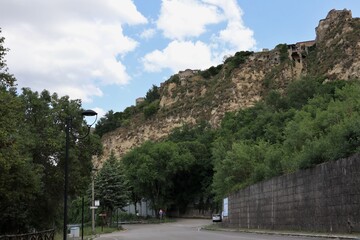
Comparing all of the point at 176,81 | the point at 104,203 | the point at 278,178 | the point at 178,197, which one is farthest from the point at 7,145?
the point at 176,81

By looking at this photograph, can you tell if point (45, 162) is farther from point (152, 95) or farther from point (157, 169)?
point (152, 95)

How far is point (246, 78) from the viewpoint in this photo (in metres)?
116

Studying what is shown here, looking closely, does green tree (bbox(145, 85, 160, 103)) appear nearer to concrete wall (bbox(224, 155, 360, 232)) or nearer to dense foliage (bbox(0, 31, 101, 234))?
concrete wall (bbox(224, 155, 360, 232))

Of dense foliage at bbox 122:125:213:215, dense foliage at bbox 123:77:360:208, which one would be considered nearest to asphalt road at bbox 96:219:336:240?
dense foliage at bbox 123:77:360:208

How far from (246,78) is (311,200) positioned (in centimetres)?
8974

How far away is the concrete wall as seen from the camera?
2272 cm

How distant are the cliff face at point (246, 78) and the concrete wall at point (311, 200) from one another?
53.0m

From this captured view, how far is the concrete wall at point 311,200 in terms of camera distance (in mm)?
22719

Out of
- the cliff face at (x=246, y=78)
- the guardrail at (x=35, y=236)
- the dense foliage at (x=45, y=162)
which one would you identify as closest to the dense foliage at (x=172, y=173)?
the cliff face at (x=246, y=78)

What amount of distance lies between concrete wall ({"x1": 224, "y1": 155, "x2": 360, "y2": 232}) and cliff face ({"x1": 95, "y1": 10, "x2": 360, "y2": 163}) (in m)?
53.0

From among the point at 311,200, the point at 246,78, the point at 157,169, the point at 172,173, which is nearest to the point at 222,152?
the point at 157,169

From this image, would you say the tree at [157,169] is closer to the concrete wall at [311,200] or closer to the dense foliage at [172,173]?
the dense foliage at [172,173]

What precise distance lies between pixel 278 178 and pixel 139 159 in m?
51.9

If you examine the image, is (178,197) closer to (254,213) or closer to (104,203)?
(104,203)
